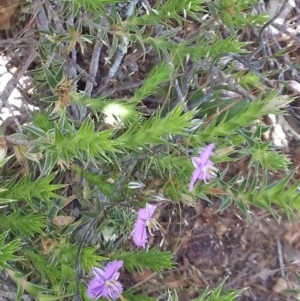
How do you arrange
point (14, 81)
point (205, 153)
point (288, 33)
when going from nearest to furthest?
point (205, 153) → point (14, 81) → point (288, 33)

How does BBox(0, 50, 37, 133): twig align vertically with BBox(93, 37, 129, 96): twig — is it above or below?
above

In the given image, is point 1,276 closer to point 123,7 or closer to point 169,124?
point 169,124

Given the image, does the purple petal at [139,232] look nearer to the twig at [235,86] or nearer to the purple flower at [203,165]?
the purple flower at [203,165]

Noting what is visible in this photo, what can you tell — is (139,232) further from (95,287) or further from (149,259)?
(95,287)

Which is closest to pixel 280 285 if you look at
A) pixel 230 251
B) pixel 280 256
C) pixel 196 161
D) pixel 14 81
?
pixel 280 256

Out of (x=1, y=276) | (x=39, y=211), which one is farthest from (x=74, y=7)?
(x=1, y=276)

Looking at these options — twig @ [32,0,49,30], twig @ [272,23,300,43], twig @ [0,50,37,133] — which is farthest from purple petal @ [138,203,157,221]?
twig @ [272,23,300,43]

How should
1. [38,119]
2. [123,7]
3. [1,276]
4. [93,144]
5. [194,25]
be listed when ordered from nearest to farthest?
[93,144], [38,119], [1,276], [123,7], [194,25]

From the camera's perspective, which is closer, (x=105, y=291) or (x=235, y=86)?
(x=105, y=291)

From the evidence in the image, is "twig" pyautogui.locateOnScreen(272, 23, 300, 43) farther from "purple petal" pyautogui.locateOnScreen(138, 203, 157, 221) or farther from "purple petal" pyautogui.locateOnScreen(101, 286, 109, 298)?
"purple petal" pyautogui.locateOnScreen(101, 286, 109, 298)

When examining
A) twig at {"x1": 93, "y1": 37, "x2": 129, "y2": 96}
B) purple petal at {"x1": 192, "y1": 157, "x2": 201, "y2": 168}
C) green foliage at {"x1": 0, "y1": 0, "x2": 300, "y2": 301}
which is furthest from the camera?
twig at {"x1": 93, "y1": 37, "x2": 129, "y2": 96}

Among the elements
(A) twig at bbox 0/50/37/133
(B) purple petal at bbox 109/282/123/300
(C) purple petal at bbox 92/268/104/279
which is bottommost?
(B) purple petal at bbox 109/282/123/300
